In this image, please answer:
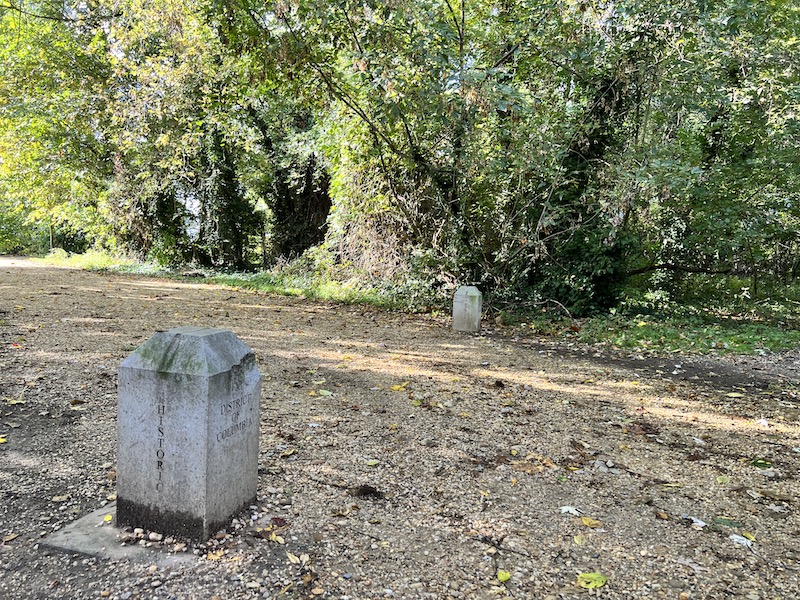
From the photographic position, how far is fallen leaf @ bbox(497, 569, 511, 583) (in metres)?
2.60

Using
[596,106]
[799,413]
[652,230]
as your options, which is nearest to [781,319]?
[652,230]

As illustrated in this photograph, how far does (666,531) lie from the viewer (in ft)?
10.3

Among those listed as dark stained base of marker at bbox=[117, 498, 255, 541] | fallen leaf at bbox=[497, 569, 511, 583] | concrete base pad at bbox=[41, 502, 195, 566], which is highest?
dark stained base of marker at bbox=[117, 498, 255, 541]

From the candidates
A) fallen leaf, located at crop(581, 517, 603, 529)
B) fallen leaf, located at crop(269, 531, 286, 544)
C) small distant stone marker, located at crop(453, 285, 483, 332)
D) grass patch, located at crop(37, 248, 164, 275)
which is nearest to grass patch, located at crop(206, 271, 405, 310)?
small distant stone marker, located at crop(453, 285, 483, 332)

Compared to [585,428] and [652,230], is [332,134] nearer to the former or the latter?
[652,230]

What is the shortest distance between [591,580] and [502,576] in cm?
40

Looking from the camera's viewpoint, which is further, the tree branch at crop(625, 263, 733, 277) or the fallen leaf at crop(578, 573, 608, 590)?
the tree branch at crop(625, 263, 733, 277)

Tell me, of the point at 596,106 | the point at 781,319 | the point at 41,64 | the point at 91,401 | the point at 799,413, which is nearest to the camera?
the point at 91,401

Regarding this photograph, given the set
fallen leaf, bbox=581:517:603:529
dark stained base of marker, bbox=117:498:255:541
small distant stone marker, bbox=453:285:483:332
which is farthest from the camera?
small distant stone marker, bbox=453:285:483:332

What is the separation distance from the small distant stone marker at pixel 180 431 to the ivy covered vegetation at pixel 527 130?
607cm

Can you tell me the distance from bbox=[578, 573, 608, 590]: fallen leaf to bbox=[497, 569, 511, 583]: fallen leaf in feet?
1.03

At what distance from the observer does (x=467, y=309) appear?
372 inches

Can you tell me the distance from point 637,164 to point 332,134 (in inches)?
241

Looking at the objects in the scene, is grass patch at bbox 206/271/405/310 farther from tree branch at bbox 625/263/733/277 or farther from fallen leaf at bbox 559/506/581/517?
fallen leaf at bbox 559/506/581/517
